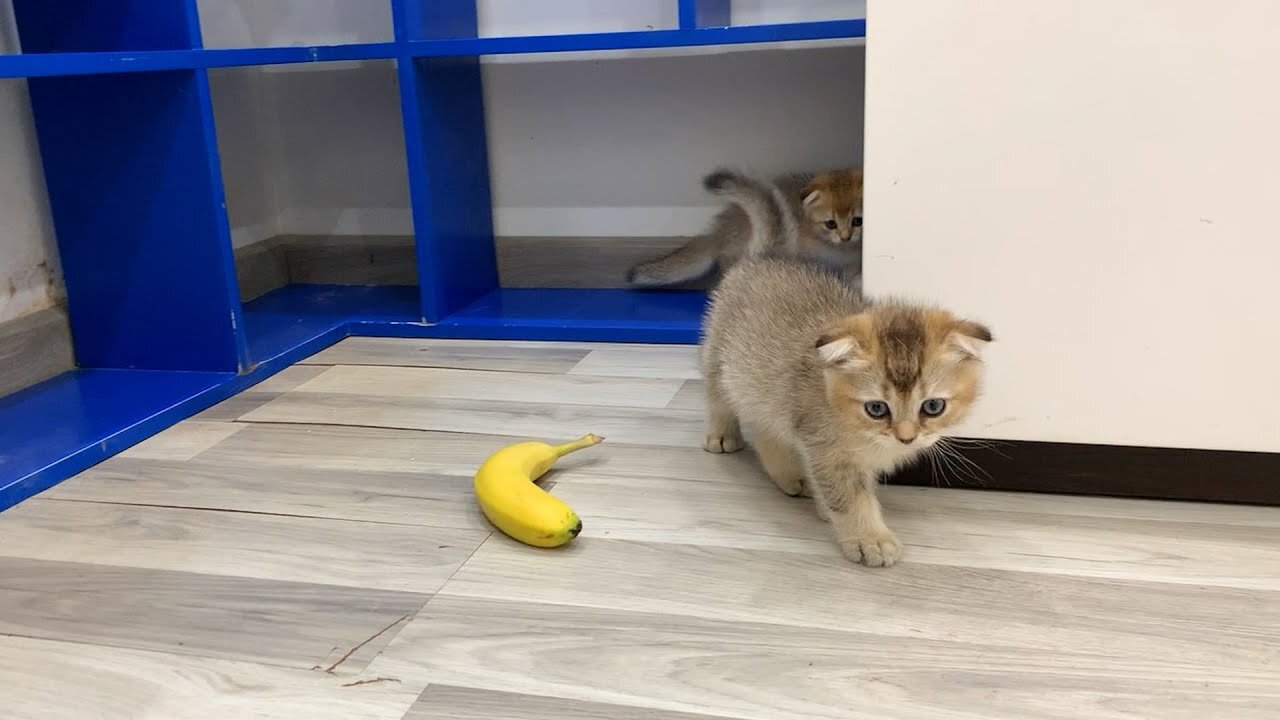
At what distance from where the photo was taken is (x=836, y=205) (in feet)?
7.07

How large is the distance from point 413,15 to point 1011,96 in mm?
1376

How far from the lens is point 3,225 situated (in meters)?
1.88

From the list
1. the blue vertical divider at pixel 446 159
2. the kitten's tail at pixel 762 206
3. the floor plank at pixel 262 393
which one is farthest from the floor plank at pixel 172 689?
the kitten's tail at pixel 762 206

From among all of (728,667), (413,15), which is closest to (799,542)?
(728,667)

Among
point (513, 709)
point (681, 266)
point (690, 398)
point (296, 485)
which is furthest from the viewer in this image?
point (681, 266)

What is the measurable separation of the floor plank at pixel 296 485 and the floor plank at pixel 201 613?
20cm

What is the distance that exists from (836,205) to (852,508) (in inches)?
42.4

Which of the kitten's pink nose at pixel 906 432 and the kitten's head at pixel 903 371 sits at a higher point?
the kitten's head at pixel 903 371

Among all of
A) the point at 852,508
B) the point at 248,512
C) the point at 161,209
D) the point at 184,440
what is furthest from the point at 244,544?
the point at 161,209

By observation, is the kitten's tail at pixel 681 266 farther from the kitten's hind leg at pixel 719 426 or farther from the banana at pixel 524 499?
the banana at pixel 524 499

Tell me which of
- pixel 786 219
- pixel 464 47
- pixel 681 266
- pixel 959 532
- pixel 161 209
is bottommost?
pixel 959 532

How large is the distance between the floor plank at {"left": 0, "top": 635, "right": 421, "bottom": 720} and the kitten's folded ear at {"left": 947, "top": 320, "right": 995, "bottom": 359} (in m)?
0.70

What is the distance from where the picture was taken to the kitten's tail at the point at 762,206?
87.7 inches

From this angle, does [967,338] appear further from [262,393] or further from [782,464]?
[262,393]
